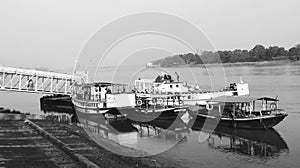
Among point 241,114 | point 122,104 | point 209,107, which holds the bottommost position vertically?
point 241,114

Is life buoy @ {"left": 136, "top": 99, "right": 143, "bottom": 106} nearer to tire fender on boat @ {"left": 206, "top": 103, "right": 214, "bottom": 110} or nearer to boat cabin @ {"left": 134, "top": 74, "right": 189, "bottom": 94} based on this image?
boat cabin @ {"left": 134, "top": 74, "right": 189, "bottom": 94}

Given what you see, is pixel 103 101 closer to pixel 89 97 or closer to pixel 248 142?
pixel 89 97

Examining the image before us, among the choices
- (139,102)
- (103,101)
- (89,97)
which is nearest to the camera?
(103,101)

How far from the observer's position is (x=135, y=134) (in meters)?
29.3

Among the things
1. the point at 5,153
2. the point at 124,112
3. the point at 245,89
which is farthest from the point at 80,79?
the point at 5,153

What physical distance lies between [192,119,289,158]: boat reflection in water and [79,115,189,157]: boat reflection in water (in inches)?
97.4

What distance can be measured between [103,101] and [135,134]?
306 inches

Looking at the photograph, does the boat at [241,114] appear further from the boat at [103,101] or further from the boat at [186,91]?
the boat at [103,101]

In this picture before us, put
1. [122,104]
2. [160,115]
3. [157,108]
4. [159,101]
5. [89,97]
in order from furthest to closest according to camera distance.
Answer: [159,101], [89,97], [157,108], [122,104], [160,115]

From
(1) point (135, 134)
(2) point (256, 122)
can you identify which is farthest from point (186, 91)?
(1) point (135, 134)

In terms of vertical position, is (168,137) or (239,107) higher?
(239,107)

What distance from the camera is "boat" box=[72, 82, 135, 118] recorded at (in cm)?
3544

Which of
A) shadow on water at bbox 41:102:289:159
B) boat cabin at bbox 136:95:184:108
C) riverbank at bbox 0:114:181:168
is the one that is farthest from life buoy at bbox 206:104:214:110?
riverbank at bbox 0:114:181:168

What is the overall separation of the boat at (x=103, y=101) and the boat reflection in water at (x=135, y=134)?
78 centimetres
